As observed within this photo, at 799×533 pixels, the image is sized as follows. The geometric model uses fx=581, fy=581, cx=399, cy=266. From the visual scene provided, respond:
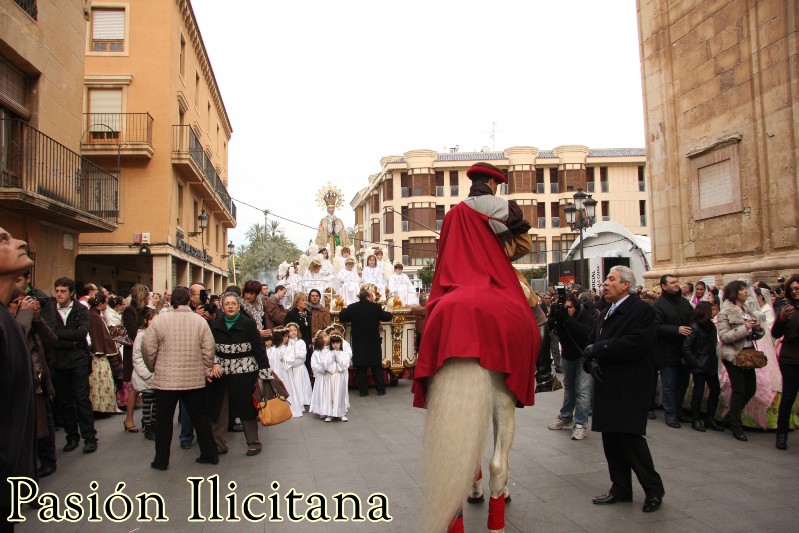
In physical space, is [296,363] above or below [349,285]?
below

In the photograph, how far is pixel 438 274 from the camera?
14.4 ft

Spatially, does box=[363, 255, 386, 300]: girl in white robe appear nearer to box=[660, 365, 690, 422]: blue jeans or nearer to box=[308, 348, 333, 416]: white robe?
box=[308, 348, 333, 416]: white robe

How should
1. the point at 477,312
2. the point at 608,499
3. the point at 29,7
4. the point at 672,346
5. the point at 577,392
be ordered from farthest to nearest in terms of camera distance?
the point at 29,7
the point at 672,346
the point at 577,392
the point at 608,499
the point at 477,312

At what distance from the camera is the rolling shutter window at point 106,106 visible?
2148cm

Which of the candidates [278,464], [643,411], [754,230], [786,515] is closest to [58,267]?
[278,464]

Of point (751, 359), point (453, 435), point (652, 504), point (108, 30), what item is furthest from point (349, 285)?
point (108, 30)

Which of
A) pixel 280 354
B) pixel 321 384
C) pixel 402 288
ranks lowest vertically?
pixel 321 384

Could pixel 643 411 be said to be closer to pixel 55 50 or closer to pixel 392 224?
pixel 55 50

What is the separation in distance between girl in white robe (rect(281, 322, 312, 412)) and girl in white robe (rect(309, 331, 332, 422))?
32 cm

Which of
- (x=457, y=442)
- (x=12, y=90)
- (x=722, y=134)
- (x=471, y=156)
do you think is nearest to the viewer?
(x=457, y=442)

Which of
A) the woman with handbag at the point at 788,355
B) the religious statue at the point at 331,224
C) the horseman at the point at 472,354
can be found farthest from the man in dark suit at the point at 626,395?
the religious statue at the point at 331,224

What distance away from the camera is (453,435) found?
3.59m

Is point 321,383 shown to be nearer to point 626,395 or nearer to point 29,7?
point 626,395

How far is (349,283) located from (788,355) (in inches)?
397
